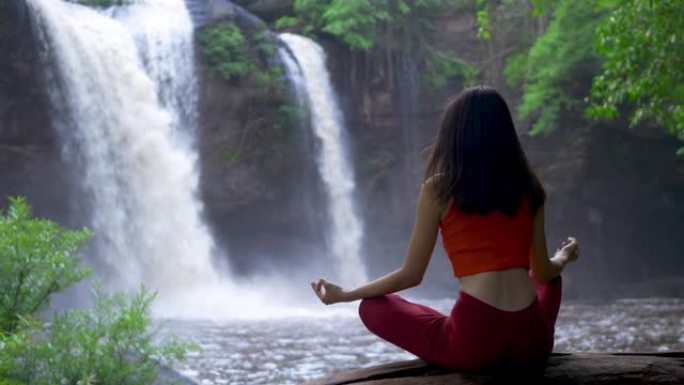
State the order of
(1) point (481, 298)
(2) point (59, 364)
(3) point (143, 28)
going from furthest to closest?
(3) point (143, 28) < (2) point (59, 364) < (1) point (481, 298)

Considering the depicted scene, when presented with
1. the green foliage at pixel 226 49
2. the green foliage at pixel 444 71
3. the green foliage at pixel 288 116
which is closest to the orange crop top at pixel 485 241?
the green foliage at pixel 226 49

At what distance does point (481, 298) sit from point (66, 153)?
620 inches

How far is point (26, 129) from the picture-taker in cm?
1731

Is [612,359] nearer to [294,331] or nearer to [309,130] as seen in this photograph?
[294,331]

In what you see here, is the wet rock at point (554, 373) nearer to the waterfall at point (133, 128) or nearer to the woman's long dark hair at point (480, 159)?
the woman's long dark hair at point (480, 159)

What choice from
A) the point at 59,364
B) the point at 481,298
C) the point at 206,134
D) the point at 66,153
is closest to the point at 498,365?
the point at 481,298

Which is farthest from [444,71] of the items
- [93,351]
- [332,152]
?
[93,351]

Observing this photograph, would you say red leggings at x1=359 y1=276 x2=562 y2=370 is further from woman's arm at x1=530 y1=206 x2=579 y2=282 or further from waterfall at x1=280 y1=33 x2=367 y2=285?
waterfall at x1=280 y1=33 x2=367 y2=285

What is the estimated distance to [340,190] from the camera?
22062mm

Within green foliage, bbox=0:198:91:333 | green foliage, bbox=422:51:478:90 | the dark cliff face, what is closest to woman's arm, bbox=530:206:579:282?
green foliage, bbox=0:198:91:333

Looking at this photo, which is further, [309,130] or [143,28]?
[309,130]

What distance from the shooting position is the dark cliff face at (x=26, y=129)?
54.8 feet

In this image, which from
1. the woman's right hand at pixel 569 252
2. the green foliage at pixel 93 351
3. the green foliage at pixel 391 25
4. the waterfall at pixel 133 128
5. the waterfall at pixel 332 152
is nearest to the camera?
the woman's right hand at pixel 569 252

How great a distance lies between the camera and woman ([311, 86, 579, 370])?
330 cm
